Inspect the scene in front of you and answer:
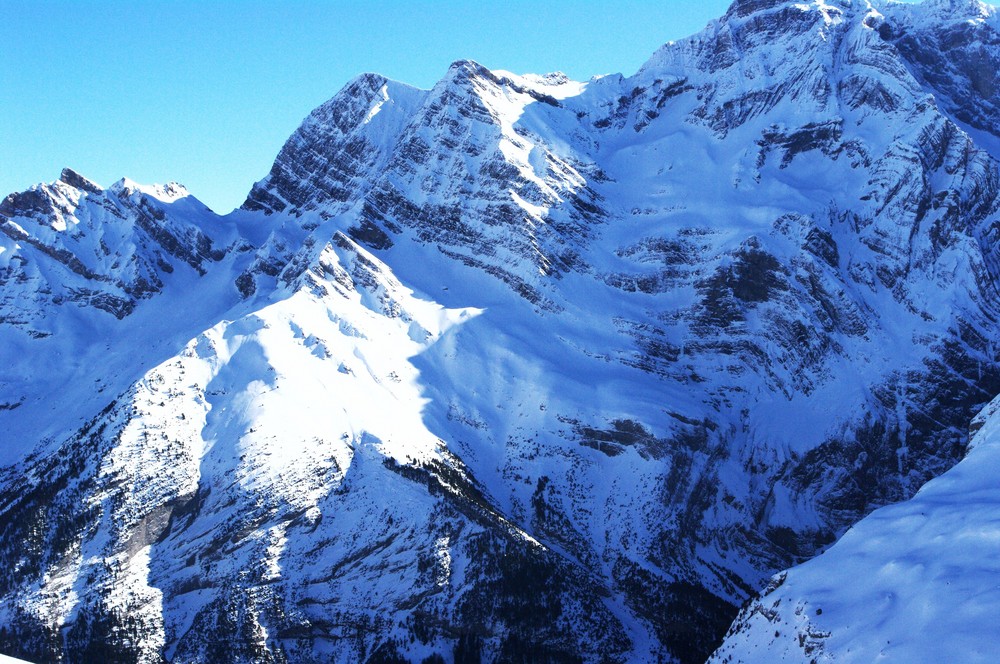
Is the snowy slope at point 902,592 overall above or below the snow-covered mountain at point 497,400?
below

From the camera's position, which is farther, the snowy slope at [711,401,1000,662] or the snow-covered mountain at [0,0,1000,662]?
the snow-covered mountain at [0,0,1000,662]

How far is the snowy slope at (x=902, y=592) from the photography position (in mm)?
52500

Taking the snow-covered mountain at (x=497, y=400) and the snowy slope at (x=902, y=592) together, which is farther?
the snow-covered mountain at (x=497, y=400)

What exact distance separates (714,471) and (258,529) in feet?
224

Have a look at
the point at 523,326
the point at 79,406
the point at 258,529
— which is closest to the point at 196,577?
the point at 258,529

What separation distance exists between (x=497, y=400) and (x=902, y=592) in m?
92.5

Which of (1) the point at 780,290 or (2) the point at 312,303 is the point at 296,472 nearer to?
(2) the point at 312,303

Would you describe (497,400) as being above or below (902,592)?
above

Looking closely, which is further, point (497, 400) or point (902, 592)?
point (497, 400)

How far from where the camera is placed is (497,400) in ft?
481

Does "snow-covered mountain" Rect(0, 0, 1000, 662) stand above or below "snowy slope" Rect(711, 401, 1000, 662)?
above

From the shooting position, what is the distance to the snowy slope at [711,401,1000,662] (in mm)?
52500

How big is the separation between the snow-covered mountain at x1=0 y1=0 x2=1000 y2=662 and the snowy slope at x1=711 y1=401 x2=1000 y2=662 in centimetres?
89

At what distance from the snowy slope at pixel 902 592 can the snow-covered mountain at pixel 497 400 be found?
89 centimetres
